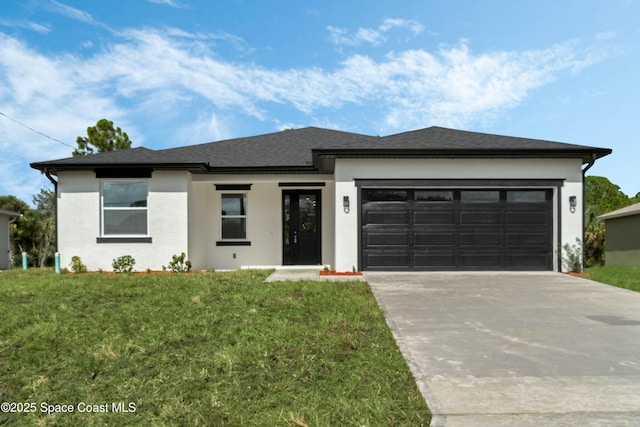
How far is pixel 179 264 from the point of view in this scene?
11180 mm

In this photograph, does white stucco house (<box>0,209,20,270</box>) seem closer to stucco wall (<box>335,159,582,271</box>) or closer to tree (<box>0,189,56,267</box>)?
tree (<box>0,189,56,267</box>)

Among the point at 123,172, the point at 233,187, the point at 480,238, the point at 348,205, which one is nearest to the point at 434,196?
the point at 480,238

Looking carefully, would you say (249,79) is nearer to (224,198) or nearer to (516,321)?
(224,198)

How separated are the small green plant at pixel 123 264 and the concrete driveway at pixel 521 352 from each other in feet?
25.6

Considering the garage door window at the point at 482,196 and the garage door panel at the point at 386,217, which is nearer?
the garage door panel at the point at 386,217

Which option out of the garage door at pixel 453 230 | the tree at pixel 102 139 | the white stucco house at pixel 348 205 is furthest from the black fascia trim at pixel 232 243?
the tree at pixel 102 139

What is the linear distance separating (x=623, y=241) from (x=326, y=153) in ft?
52.3

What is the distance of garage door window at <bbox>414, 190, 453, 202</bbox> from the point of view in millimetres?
10844

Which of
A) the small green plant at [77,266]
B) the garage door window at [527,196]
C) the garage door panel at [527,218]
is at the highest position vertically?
the garage door window at [527,196]

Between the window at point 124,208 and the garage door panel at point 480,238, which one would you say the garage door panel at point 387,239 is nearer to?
the garage door panel at point 480,238

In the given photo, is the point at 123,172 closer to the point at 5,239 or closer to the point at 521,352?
the point at 5,239

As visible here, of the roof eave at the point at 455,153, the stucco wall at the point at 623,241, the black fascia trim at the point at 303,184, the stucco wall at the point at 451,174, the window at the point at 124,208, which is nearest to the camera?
the roof eave at the point at 455,153

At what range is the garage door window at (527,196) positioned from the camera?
35.8 feet

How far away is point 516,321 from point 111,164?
452 inches
